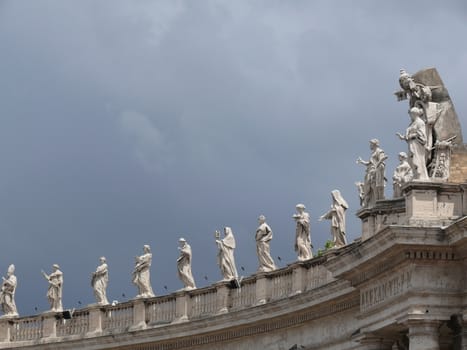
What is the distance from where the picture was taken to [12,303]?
104m

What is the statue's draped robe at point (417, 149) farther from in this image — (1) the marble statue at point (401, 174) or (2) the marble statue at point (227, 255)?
(2) the marble statue at point (227, 255)

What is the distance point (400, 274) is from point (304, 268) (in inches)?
544

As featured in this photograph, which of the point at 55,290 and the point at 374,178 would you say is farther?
the point at 55,290

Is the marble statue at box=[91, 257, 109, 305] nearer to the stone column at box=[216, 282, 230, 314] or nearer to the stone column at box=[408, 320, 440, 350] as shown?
the stone column at box=[216, 282, 230, 314]

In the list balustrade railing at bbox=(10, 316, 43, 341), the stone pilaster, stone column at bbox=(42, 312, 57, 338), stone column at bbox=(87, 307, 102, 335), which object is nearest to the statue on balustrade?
stone column at bbox=(87, 307, 102, 335)

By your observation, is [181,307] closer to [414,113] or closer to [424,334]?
[414,113]

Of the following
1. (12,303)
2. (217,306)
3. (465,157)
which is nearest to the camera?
(465,157)

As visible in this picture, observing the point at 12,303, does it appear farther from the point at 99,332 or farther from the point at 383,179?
the point at 383,179

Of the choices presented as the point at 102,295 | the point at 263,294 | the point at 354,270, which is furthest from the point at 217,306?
the point at 354,270

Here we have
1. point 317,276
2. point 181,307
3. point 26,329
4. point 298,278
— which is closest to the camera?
point 317,276

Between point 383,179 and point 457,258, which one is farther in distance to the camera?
point 383,179

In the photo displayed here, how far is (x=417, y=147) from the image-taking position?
73000mm

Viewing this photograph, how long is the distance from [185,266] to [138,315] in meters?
3.12

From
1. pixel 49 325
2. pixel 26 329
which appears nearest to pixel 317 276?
pixel 49 325
